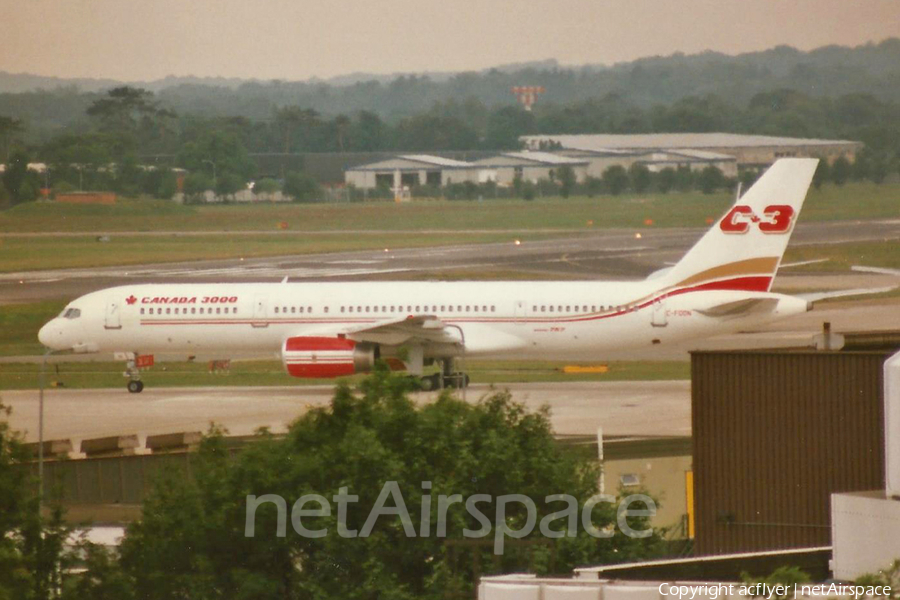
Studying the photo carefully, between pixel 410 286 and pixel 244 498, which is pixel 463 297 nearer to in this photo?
pixel 410 286

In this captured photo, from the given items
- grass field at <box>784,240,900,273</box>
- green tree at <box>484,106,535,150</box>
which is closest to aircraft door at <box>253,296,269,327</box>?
grass field at <box>784,240,900,273</box>

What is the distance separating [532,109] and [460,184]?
138 feet

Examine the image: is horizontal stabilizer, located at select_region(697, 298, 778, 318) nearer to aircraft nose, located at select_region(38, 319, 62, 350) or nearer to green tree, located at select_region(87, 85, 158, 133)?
aircraft nose, located at select_region(38, 319, 62, 350)

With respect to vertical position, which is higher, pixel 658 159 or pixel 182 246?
pixel 658 159

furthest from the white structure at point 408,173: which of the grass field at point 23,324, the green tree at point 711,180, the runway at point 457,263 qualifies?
the grass field at point 23,324

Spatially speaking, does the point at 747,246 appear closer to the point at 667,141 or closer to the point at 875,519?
the point at 875,519

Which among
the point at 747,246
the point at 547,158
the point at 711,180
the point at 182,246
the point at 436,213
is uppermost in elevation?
the point at 547,158

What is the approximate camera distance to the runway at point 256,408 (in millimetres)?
39719

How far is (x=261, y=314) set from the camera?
47.5 metres

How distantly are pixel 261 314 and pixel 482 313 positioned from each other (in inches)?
259

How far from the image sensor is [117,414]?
44.0 m

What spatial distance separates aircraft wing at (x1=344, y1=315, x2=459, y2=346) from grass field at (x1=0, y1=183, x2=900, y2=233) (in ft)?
191

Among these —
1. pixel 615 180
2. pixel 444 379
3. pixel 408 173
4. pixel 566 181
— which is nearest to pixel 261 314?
pixel 444 379

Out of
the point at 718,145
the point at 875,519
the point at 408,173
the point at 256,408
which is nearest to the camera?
the point at 875,519
